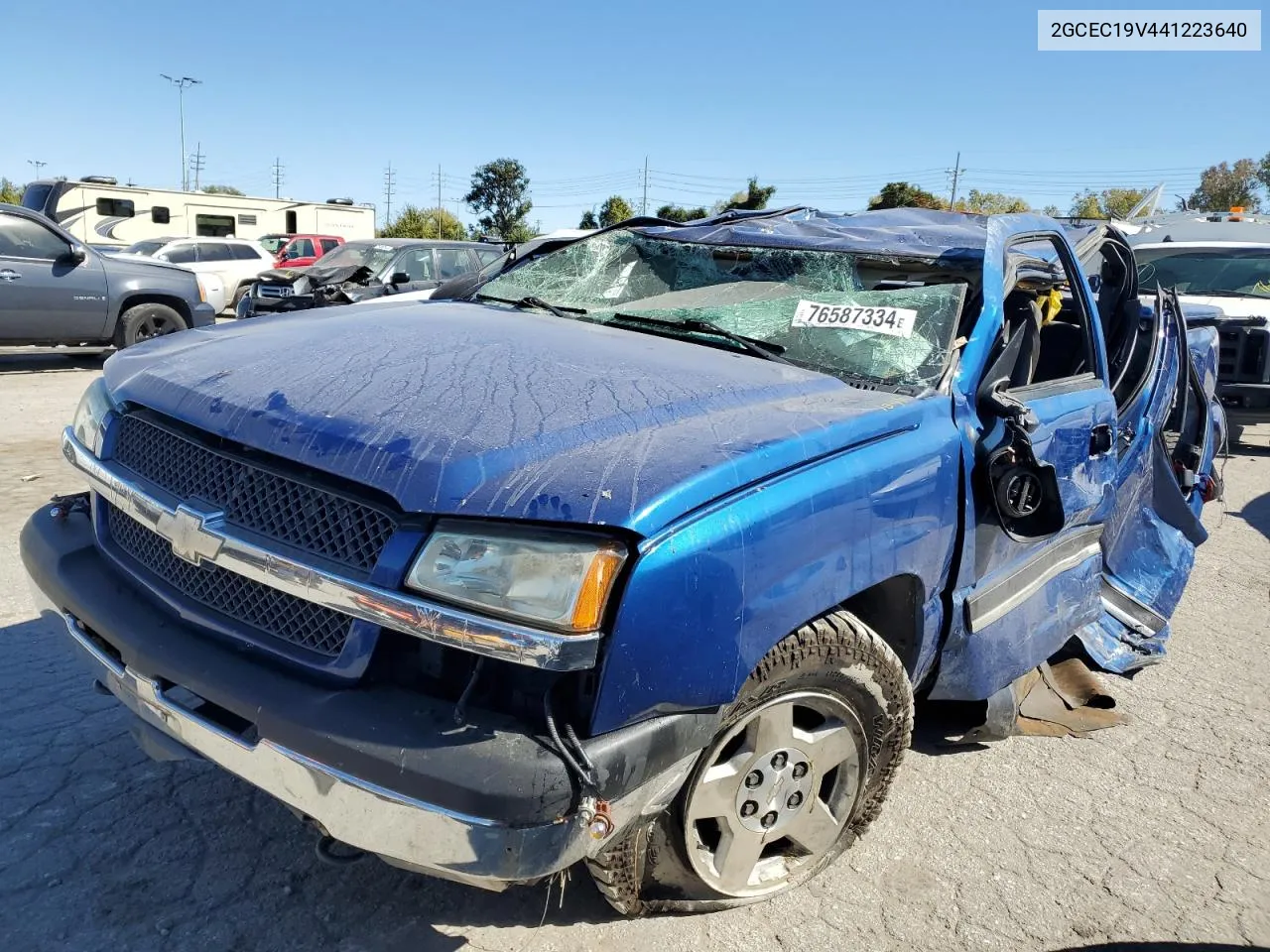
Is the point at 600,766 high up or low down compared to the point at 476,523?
down

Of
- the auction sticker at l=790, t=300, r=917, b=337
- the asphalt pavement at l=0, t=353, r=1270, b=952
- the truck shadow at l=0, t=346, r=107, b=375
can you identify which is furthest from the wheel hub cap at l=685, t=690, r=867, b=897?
the truck shadow at l=0, t=346, r=107, b=375

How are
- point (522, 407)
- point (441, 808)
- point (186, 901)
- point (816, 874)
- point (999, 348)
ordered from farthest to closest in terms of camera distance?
point (999, 348) → point (816, 874) → point (186, 901) → point (522, 407) → point (441, 808)

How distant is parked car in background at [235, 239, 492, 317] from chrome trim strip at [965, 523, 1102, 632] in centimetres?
825

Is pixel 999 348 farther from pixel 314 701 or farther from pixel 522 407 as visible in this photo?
pixel 314 701

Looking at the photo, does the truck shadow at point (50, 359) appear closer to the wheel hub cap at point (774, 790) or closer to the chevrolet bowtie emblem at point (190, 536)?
the chevrolet bowtie emblem at point (190, 536)

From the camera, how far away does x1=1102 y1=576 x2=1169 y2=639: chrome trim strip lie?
4145 millimetres

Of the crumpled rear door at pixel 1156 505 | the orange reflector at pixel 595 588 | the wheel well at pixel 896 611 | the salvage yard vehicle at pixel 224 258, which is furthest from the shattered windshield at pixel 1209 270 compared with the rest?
the salvage yard vehicle at pixel 224 258

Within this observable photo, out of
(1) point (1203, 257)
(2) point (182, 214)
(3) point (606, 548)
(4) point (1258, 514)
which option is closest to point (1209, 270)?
(1) point (1203, 257)

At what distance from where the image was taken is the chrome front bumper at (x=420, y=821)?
1.70 m

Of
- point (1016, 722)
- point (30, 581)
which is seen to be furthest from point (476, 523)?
point (1016, 722)

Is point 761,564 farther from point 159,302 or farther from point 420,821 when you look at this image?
point 159,302

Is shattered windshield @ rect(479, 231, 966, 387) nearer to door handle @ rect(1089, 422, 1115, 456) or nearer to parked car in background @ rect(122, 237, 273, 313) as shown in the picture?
door handle @ rect(1089, 422, 1115, 456)

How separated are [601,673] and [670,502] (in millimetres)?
346

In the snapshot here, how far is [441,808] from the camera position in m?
1.69
